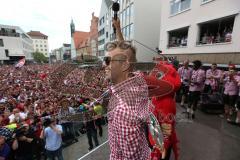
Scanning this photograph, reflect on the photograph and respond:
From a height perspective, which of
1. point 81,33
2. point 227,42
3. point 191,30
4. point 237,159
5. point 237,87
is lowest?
point 237,159

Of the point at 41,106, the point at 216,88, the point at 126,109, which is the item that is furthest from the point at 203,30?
the point at 126,109

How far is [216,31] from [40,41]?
127713 mm

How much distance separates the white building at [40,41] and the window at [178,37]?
120 metres

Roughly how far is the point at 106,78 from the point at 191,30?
37.8ft

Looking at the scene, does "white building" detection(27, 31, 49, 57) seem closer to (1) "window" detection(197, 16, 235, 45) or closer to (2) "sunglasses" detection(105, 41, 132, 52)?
(1) "window" detection(197, 16, 235, 45)

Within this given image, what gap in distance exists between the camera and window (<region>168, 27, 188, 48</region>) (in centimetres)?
1223

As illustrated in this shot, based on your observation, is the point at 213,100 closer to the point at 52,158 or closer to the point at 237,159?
the point at 237,159

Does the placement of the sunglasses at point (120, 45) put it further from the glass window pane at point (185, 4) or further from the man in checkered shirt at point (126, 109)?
the glass window pane at point (185, 4)

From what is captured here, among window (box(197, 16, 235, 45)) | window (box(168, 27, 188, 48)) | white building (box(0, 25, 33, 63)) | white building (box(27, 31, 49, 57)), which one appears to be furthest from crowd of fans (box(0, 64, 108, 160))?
white building (box(27, 31, 49, 57))

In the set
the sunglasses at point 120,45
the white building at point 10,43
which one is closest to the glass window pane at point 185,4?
A: the sunglasses at point 120,45

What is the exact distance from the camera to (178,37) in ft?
43.6

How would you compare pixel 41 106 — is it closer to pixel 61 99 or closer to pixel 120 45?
pixel 61 99

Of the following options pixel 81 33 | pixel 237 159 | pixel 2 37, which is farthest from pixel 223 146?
pixel 81 33

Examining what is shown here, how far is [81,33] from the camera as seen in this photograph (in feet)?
295
